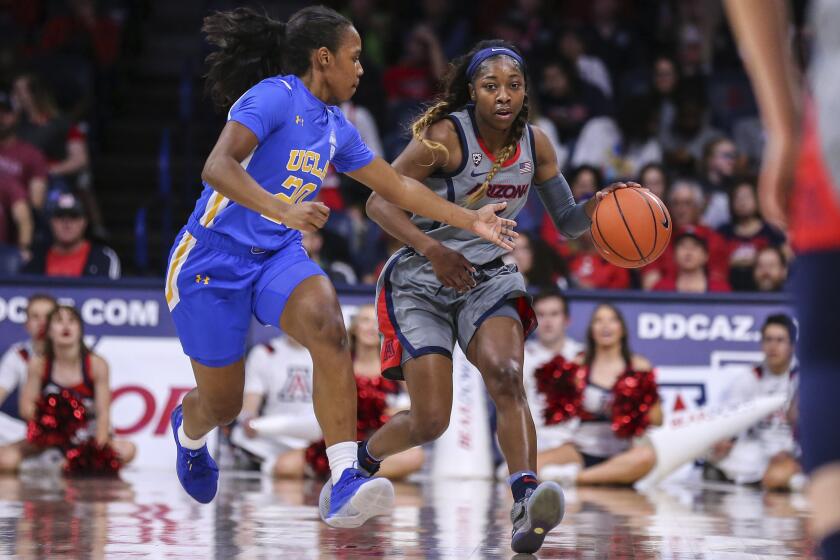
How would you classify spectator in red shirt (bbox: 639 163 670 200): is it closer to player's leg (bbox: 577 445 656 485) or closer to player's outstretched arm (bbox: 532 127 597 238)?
player's leg (bbox: 577 445 656 485)

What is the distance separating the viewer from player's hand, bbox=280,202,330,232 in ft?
13.8

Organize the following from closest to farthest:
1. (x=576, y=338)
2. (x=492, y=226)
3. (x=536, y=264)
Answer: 1. (x=492, y=226)
2. (x=576, y=338)
3. (x=536, y=264)

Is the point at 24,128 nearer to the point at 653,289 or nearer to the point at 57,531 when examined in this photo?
the point at 653,289

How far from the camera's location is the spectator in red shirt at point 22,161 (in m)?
11.0

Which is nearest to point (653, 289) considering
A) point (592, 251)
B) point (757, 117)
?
point (592, 251)

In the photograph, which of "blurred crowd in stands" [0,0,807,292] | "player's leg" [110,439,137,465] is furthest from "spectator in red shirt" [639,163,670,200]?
"player's leg" [110,439,137,465]

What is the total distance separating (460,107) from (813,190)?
3677 millimetres

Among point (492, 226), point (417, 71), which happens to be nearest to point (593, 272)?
point (417, 71)

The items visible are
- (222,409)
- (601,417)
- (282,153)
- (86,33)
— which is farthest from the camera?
(86,33)

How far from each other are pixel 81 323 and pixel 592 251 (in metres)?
3.78

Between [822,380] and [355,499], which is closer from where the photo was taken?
[822,380]

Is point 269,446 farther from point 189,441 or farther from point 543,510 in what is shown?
point 543,510

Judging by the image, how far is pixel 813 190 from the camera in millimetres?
1929

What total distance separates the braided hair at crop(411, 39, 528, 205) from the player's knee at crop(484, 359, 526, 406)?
2.49 feet
